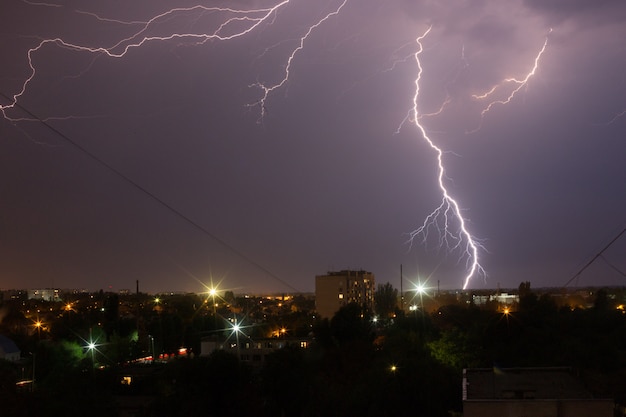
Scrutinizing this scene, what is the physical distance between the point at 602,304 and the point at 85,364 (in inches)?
1269

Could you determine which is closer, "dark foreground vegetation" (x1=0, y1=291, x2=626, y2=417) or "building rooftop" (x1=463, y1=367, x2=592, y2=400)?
"building rooftop" (x1=463, y1=367, x2=592, y2=400)

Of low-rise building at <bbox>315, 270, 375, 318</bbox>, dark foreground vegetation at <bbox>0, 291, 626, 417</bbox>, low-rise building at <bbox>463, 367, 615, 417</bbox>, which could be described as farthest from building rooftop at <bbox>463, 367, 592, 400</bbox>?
low-rise building at <bbox>315, 270, 375, 318</bbox>

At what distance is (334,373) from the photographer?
2814cm

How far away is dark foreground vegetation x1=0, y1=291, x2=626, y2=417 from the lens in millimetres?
17797

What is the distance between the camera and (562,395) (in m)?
14.9

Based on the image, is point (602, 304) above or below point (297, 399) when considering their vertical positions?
above

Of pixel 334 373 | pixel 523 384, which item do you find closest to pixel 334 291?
pixel 334 373

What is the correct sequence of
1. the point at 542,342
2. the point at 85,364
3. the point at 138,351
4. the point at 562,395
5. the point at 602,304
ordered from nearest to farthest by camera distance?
1. the point at 562,395
2. the point at 85,364
3. the point at 542,342
4. the point at 138,351
5. the point at 602,304

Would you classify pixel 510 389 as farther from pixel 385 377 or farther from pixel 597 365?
pixel 597 365

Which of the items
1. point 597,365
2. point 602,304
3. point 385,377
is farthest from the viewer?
point 602,304

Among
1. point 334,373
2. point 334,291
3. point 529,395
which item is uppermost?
point 334,291

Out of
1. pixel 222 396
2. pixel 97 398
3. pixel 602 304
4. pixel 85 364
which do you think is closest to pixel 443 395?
pixel 222 396

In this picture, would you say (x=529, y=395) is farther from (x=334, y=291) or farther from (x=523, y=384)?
(x=334, y=291)

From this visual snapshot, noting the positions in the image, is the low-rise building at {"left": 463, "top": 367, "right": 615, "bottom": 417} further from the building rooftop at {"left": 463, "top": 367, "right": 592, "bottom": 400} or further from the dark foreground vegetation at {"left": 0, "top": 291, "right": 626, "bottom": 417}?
the dark foreground vegetation at {"left": 0, "top": 291, "right": 626, "bottom": 417}
